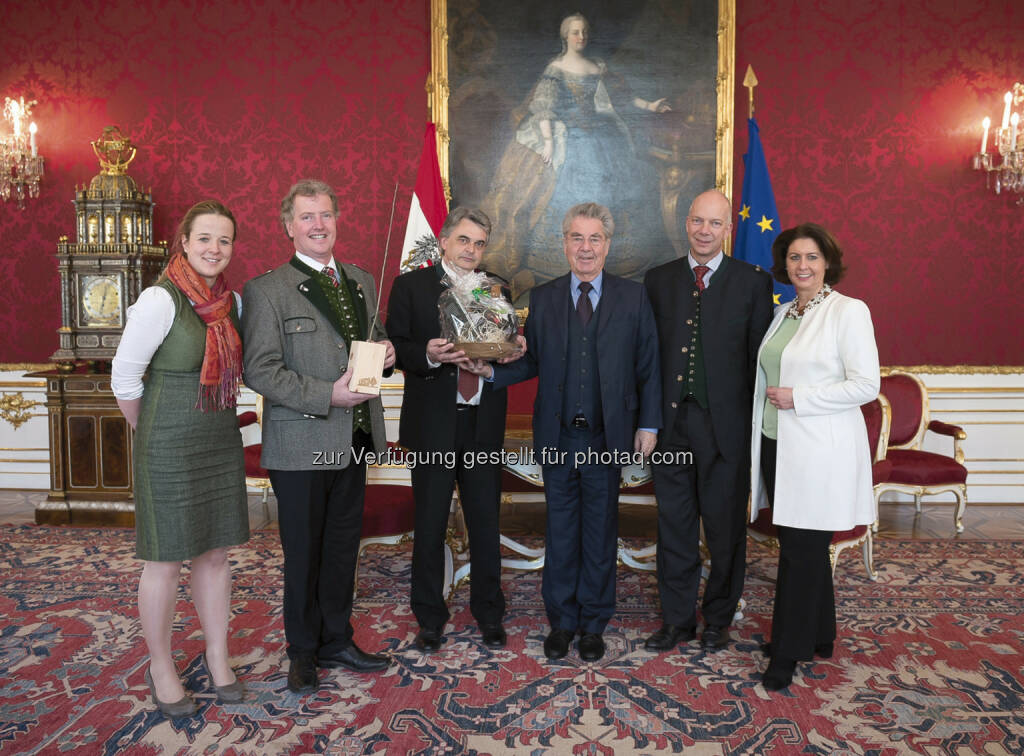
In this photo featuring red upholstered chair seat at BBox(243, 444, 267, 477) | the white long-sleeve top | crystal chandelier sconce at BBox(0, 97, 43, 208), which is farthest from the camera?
crystal chandelier sconce at BBox(0, 97, 43, 208)

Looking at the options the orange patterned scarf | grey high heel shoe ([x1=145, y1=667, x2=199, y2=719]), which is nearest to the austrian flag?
the orange patterned scarf

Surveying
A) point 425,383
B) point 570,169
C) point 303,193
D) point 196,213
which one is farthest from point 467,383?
point 570,169

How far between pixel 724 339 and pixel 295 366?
1766 mm

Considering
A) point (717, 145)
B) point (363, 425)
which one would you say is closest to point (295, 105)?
point (717, 145)

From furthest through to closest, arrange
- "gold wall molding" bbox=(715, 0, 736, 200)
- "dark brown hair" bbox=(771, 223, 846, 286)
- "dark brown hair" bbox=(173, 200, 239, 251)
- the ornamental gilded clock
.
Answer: "gold wall molding" bbox=(715, 0, 736, 200) < the ornamental gilded clock < "dark brown hair" bbox=(771, 223, 846, 286) < "dark brown hair" bbox=(173, 200, 239, 251)

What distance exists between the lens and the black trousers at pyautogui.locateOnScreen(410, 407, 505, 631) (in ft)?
10.0

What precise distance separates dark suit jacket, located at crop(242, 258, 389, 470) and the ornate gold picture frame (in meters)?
3.06

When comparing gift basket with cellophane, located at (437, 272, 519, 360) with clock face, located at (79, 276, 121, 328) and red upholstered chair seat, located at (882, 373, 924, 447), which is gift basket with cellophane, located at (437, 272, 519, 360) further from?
red upholstered chair seat, located at (882, 373, 924, 447)

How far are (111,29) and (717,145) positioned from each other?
197 inches

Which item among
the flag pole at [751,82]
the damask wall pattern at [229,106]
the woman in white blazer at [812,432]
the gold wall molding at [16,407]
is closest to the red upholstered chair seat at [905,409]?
the flag pole at [751,82]

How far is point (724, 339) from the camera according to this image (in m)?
3.04

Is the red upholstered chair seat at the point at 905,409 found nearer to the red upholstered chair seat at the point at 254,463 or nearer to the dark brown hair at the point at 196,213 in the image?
the red upholstered chair seat at the point at 254,463

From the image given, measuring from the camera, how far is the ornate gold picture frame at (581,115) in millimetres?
5484

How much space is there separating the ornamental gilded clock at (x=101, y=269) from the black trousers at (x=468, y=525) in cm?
350
